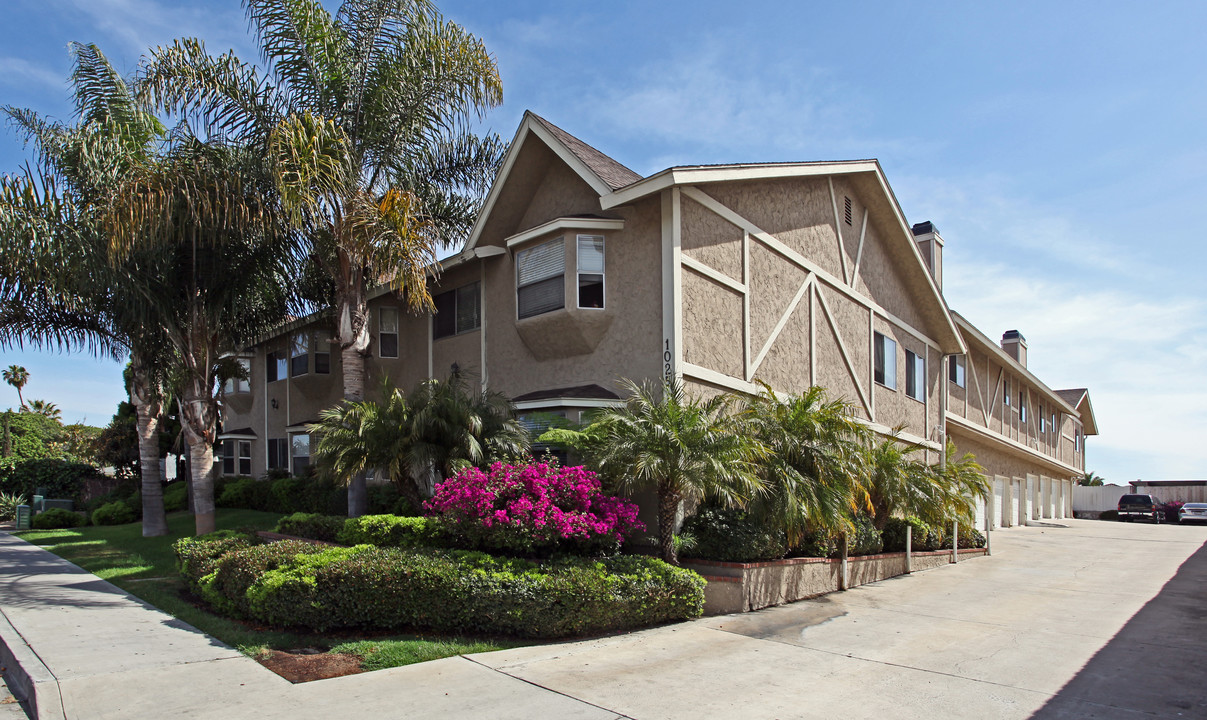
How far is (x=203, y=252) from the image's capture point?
16562 millimetres

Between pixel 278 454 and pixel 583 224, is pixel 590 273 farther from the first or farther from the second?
pixel 278 454

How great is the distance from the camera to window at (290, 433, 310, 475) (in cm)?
2300

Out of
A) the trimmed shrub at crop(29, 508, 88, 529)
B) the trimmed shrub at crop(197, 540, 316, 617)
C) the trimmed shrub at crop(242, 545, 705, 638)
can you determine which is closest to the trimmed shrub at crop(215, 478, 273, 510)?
the trimmed shrub at crop(29, 508, 88, 529)

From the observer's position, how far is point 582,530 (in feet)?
34.0

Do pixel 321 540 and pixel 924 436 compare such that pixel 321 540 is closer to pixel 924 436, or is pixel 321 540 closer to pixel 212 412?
pixel 212 412

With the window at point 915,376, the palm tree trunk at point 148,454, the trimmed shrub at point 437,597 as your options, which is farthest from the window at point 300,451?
the window at point 915,376

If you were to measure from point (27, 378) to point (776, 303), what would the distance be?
6265cm

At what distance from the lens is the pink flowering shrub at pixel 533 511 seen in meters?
10.2

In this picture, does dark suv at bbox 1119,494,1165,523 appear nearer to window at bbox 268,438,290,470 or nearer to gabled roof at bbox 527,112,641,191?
gabled roof at bbox 527,112,641,191

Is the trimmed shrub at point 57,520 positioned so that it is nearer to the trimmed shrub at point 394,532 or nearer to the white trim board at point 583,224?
the trimmed shrub at point 394,532

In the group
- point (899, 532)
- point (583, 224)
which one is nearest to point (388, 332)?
point (583, 224)

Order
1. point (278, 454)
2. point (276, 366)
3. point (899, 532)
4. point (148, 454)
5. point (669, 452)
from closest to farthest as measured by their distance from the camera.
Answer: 1. point (669, 452)
2. point (899, 532)
3. point (148, 454)
4. point (278, 454)
5. point (276, 366)

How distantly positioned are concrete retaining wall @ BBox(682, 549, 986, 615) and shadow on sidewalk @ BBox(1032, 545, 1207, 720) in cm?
436

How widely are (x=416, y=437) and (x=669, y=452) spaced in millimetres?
4445
